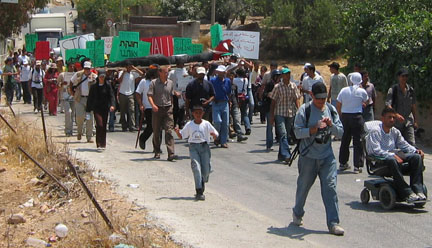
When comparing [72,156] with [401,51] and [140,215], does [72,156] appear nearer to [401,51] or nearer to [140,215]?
[140,215]

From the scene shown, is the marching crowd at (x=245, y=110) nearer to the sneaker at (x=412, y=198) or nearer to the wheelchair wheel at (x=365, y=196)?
the sneaker at (x=412, y=198)

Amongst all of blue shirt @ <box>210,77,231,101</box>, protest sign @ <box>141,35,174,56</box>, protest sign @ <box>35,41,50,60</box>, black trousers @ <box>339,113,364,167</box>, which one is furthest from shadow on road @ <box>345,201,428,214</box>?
protest sign @ <box>35,41,50,60</box>

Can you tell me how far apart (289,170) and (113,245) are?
5499mm

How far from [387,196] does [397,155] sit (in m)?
0.56

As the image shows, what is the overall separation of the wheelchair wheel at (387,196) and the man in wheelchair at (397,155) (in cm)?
10

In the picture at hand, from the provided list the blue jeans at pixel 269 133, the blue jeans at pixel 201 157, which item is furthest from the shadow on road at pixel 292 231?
the blue jeans at pixel 269 133

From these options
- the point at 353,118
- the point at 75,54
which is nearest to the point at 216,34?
the point at 75,54

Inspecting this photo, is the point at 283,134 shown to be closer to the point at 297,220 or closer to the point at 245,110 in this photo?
the point at 245,110

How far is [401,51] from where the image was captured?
17406 mm

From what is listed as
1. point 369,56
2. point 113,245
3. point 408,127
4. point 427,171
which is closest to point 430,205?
point 408,127

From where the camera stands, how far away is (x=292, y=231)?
830cm

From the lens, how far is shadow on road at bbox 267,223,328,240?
812cm

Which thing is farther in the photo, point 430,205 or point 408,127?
point 408,127

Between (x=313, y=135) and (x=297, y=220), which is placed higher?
(x=313, y=135)
